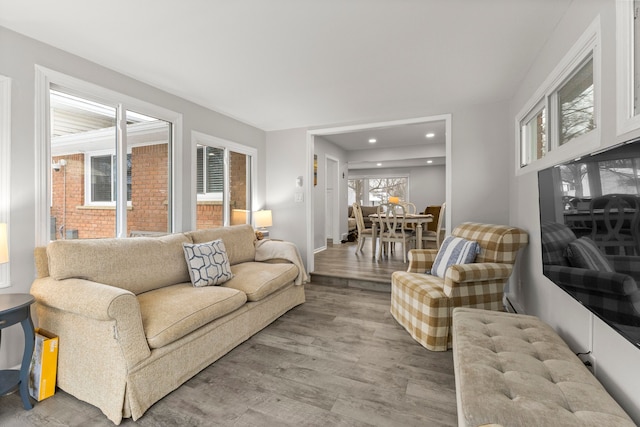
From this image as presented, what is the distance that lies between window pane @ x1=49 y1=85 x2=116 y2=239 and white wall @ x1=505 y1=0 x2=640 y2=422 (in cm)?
360

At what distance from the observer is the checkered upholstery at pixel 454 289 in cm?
230

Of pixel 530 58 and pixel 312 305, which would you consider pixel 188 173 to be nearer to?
pixel 312 305

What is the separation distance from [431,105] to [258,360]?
11.1 feet

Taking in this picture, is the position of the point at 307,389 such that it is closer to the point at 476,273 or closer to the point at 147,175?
the point at 476,273

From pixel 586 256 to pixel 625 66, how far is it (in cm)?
84

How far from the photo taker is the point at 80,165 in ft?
8.26

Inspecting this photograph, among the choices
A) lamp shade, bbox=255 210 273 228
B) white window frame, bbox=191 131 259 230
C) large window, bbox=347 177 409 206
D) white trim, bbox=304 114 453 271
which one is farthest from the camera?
large window, bbox=347 177 409 206

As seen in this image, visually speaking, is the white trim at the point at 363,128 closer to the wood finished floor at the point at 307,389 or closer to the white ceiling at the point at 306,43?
the white ceiling at the point at 306,43

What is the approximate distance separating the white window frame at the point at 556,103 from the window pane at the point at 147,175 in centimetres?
357

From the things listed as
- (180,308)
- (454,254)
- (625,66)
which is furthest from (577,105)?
(180,308)

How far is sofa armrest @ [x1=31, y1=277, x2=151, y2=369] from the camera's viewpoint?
1.56 m

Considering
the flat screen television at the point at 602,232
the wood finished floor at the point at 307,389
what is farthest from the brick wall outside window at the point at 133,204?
the flat screen television at the point at 602,232

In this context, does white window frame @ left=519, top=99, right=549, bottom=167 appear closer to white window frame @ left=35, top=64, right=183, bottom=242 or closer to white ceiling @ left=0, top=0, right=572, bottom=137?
white ceiling @ left=0, top=0, right=572, bottom=137

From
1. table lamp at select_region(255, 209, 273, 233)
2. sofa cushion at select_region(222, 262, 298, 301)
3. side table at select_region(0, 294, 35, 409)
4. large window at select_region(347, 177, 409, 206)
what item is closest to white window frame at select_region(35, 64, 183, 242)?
side table at select_region(0, 294, 35, 409)
